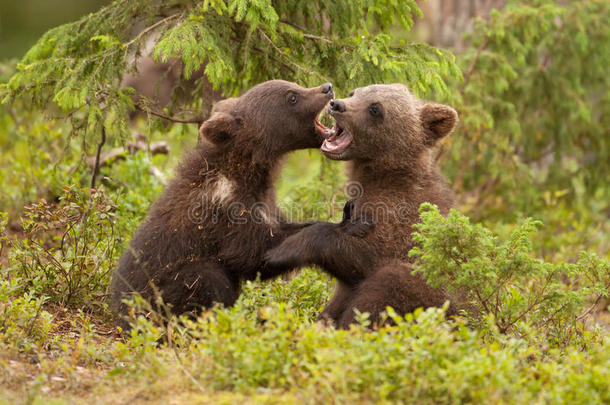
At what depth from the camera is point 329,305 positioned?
21.8ft

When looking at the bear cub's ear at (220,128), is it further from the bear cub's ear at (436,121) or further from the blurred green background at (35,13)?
the blurred green background at (35,13)

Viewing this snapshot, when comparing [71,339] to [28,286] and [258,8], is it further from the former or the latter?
[258,8]

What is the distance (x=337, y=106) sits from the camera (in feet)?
22.0

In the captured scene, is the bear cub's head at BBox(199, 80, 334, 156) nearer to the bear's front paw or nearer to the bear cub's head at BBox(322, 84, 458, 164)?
the bear cub's head at BBox(322, 84, 458, 164)

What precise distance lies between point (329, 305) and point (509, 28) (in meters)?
5.88

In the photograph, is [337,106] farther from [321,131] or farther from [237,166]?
[237,166]

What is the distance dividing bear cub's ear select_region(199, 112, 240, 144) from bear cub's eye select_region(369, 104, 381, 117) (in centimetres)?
127

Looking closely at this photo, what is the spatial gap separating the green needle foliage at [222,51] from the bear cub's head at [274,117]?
41cm

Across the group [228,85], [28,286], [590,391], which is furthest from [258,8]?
[590,391]

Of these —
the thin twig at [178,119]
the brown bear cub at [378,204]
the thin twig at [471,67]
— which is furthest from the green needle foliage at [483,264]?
the thin twig at [471,67]

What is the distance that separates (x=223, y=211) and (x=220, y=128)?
0.81 m

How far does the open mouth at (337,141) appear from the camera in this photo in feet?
22.3

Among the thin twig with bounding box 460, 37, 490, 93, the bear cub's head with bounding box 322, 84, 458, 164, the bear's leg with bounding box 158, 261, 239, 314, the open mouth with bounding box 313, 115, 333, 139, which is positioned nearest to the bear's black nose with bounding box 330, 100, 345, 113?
the bear cub's head with bounding box 322, 84, 458, 164

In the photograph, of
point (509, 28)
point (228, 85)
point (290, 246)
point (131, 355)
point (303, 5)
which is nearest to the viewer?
point (131, 355)
